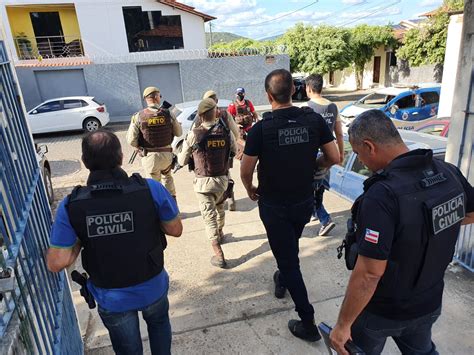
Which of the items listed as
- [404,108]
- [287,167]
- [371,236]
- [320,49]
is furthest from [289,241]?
[320,49]

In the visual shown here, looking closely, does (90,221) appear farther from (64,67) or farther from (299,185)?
(64,67)

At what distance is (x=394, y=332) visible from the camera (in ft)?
5.79

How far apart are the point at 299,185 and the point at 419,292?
1113 millimetres

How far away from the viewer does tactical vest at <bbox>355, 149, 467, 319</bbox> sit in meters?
1.49

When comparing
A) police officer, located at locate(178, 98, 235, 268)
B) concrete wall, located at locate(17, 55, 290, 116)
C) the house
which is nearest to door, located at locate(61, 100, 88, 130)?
concrete wall, located at locate(17, 55, 290, 116)

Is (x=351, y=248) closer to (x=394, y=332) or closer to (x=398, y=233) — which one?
(x=398, y=233)

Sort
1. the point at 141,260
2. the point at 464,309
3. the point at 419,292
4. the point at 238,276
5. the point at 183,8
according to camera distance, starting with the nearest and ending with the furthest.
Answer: the point at 419,292 → the point at 141,260 → the point at 464,309 → the point at 238,276 → the point at 183,8

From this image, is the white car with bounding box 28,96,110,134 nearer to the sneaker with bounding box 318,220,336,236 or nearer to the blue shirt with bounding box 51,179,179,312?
the sneaker with bounding box 318,220,336,236

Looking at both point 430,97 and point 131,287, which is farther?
point 430,97

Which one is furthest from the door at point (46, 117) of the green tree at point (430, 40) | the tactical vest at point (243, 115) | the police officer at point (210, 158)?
the green tree at point (430, 40)

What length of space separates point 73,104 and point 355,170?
37.9ft

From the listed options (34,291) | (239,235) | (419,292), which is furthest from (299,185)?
(239,235)

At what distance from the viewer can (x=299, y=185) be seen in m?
2.59

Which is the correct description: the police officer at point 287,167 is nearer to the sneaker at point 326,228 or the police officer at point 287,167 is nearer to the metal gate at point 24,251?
the metal gate at point 24,251
